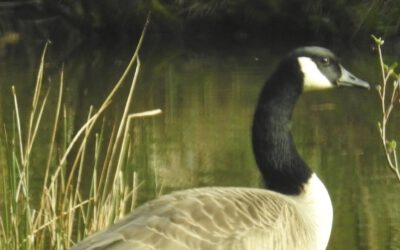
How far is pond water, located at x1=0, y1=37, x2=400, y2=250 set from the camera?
12984 millimetres

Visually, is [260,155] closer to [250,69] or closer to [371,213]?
[371,213]

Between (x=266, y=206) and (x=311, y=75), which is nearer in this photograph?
(x=266, y=206)

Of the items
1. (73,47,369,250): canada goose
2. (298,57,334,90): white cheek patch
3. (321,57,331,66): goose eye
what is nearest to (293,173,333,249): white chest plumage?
(73,47,369,250): canada goose

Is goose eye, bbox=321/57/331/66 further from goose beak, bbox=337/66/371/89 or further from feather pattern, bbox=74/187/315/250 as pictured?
feather pattern, bbox=74/187/315/250

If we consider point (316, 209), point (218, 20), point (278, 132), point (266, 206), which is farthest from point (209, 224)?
point (218, 20)

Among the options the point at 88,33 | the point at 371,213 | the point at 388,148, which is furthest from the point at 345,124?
the point at 88,33

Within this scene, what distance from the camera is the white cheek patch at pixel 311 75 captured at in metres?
7.02

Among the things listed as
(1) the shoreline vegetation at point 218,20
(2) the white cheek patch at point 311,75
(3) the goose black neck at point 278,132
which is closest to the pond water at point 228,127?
(3) the goose black neck at point 278,132

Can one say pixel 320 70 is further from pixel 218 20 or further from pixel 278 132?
pixel 218 20

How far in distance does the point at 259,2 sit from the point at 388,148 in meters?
31.5

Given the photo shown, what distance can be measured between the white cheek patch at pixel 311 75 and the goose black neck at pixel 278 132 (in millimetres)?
→ 32

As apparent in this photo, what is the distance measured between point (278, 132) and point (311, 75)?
1.24 feet

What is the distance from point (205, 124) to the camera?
60.7ft

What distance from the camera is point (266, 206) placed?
6.13m
